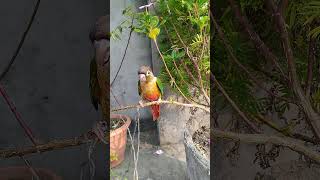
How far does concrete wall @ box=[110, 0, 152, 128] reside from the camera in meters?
2.13

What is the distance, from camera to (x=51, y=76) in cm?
52

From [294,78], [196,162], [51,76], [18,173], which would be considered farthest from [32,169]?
[196,162]

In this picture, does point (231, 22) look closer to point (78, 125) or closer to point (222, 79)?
point (222, 79)

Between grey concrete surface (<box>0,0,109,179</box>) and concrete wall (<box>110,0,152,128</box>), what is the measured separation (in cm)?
161

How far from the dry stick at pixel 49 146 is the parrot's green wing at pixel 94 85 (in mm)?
51

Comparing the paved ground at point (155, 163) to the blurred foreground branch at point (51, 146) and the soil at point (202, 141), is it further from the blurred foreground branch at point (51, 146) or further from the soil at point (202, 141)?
the blurred foreground branch at point (51, 146)

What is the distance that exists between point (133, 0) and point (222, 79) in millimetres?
1212

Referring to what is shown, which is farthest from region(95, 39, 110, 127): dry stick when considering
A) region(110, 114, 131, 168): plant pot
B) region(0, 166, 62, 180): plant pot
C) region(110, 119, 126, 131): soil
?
region(110, 119, 126, 131): soil

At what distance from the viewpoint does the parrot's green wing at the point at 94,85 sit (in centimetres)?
52

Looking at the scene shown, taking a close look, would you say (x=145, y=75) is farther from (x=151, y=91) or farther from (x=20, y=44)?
(x=20, y=44)

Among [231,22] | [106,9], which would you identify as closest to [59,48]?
[106,9]

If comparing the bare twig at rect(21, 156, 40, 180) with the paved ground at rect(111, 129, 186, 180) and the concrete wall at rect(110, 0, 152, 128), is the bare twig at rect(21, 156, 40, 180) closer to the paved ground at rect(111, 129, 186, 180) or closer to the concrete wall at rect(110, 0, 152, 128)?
the paved ground at rect(111, 129, 186, 180)

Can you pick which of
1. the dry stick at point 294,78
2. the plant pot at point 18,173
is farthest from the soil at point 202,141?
the plant pot at point 18,173

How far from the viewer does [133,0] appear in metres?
2.11
